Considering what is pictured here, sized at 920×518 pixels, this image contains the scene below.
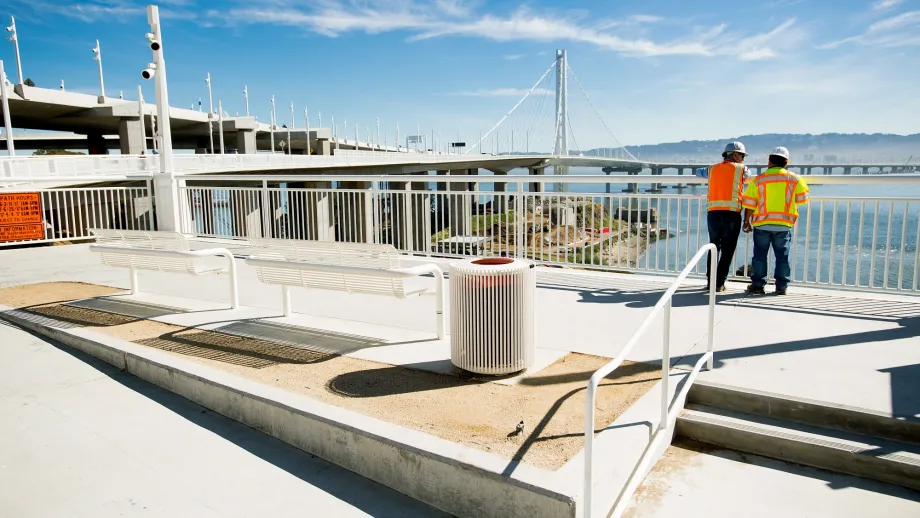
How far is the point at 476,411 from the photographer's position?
3.78 m

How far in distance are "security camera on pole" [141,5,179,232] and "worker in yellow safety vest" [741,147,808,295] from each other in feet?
29.6

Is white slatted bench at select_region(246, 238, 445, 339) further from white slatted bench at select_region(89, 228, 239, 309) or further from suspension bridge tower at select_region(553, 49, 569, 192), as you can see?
suspension bridge tower at select_region(553, 49, 569, 192)

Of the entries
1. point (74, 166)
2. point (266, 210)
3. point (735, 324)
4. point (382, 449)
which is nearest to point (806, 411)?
point (735, 324)

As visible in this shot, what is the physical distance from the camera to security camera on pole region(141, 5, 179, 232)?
10.3m

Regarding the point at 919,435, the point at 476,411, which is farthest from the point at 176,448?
the point at 919,435

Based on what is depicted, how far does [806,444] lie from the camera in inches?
136

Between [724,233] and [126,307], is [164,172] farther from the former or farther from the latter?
[724,233]

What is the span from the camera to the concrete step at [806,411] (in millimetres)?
3461

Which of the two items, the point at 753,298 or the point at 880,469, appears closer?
the point at 880,469

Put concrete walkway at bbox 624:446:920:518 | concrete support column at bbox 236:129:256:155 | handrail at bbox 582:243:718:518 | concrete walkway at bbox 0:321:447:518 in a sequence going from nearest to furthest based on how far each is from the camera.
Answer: handrail at bbox 582:243:718:518, concrete walkway at bbox 624:446:920:518, concrete walkway at bbox 0:321:447:518, concrete support column at bbox 236:129:256:155

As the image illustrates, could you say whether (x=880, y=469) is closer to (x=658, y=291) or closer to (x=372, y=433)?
(x=372, y=433)

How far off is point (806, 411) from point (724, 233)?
137 inches

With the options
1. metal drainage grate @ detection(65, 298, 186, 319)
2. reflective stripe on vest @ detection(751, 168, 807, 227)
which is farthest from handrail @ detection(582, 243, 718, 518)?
metal drainage grate @ detection(65, 298, 186, 319)

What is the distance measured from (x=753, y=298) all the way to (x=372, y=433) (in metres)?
4.66
